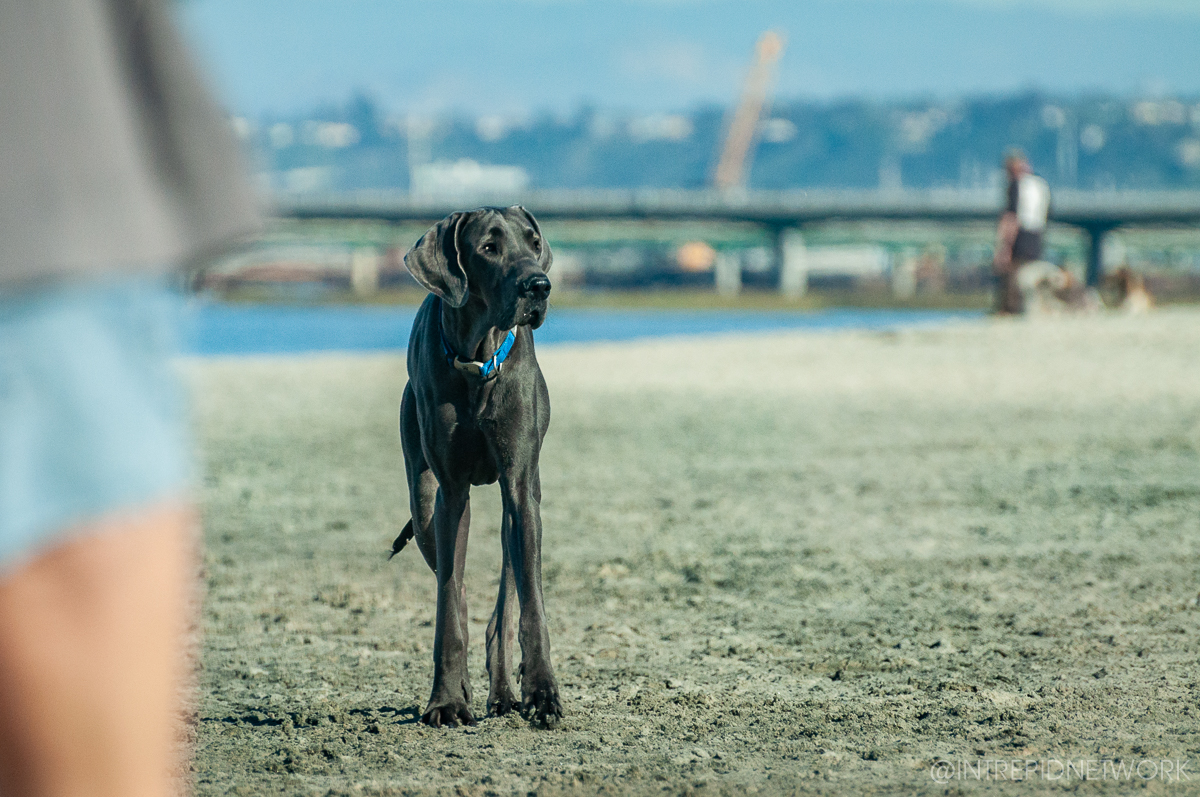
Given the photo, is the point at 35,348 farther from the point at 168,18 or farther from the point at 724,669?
the point at 724,669

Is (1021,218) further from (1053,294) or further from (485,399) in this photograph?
(485,399)

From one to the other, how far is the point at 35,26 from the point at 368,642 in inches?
202

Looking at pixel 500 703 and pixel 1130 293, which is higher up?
pixel 500 703

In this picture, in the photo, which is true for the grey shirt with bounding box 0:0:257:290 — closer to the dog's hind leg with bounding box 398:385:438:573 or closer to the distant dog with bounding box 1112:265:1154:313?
the dog's hind leg with bounding box 398:385:438:573

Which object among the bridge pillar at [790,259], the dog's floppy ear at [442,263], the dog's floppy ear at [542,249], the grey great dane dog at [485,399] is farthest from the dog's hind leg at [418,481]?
the bridge pillar at [790,259]

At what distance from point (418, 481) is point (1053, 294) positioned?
2183 centimetres

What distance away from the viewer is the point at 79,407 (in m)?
1.01

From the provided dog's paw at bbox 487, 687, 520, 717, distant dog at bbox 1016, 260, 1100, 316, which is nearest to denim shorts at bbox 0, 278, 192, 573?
dog's paw at bbox 487, 687, 520, 717

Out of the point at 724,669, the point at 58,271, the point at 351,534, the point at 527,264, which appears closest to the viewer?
the point at 58,271

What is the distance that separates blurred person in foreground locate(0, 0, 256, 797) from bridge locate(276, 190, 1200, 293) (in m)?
81.8

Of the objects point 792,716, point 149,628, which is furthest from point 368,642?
point 149,628

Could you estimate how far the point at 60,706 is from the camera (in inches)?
39.2

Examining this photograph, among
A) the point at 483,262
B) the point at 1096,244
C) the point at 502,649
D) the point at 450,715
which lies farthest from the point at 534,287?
the point at 1096,244

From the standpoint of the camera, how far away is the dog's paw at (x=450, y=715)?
4.52 meters
